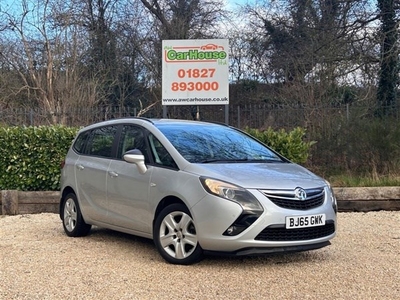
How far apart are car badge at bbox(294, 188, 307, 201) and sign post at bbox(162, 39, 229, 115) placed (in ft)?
26.1

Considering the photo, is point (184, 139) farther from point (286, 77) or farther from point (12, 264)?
point (286, 77)

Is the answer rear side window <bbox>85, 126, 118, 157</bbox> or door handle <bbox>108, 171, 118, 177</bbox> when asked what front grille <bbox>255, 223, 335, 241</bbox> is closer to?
door handle <bbox>108, 171, 118, 177</bbox>

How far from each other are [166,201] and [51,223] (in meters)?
3.70

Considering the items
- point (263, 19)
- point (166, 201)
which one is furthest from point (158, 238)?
point (263, 19)

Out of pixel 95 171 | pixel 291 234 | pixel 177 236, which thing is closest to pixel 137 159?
pixel 177 236

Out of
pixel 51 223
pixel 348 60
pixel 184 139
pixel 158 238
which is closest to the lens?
pixel 158 238

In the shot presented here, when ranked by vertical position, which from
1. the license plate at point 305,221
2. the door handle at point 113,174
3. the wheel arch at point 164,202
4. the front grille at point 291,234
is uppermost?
the door handle at point 113,174

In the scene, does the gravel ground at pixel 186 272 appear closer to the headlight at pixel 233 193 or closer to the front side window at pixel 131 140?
the headlight at pixel 233 193

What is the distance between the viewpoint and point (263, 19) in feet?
88.9

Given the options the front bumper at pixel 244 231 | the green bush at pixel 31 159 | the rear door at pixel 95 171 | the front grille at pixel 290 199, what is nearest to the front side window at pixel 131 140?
the rear door at pixel 95 171

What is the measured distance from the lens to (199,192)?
552 cm

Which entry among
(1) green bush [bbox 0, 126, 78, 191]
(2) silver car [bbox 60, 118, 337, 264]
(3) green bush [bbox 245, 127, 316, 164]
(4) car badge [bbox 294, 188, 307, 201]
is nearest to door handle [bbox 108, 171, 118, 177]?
(2) silver car [bbox 60, 118, 337, 264]

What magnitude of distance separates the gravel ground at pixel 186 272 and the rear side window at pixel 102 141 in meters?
1.17

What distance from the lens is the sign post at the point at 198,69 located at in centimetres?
1342
